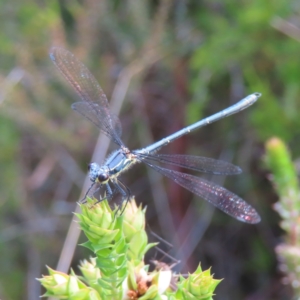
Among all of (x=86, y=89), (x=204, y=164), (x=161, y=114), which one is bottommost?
(x=204, y=164)

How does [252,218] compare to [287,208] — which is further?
[287,208]

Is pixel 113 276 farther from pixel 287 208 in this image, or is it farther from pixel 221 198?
pixel 287 208

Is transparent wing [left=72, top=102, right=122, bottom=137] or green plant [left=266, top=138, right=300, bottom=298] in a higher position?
transparent wing [left=72, top=102, right=122, bottom=137]

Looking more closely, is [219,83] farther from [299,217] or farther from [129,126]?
[299,217]

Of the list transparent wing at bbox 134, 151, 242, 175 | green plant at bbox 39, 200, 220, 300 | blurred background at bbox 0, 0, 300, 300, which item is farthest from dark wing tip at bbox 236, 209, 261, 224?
blurred background at bbox 0, 0, 300, 300

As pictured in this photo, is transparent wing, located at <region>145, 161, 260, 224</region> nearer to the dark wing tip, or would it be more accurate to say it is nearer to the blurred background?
the dark wing tip

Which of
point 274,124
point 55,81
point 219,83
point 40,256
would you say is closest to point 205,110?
point 219,83

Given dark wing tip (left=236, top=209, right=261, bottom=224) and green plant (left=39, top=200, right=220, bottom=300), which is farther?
dark wing tip (left=236, top=209, right=261, bottom=224)

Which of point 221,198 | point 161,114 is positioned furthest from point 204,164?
point 161,114
